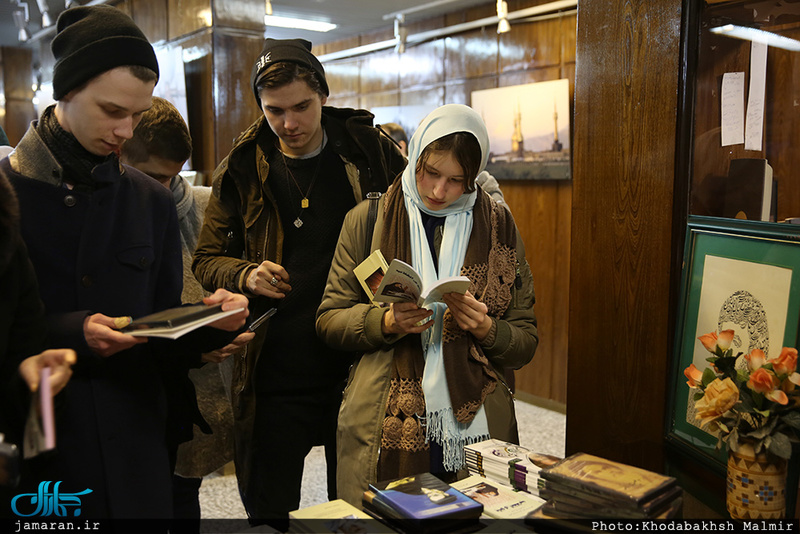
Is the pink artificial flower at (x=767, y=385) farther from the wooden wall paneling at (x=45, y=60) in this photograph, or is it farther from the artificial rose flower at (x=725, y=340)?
the wooden wall paneling at (x=45, y=60)

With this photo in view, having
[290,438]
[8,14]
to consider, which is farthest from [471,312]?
[8,14]

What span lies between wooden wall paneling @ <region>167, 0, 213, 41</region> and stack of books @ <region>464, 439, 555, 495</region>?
3819 mm

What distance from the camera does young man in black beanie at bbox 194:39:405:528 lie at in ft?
7.08

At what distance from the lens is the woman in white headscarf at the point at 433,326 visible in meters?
1.90

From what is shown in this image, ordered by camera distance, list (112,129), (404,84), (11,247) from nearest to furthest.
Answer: (11,247), (112,129), (404,84)

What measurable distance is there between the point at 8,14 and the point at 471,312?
8056 millimetres

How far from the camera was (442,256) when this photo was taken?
6.51 ft

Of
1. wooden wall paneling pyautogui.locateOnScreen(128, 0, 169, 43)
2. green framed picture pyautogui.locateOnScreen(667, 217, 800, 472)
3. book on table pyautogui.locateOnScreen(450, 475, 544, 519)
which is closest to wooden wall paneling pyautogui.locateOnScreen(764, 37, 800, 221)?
green framed picture pyautogui.locateOnScreen(667, 217, 800, 472)

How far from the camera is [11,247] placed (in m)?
1.25

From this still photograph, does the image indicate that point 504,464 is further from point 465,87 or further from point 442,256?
point 465,87

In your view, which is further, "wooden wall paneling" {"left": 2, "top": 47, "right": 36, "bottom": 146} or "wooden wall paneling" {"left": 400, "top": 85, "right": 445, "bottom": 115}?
"wooden wall paneling" {"left": 2, "top": 47, "right": 36, "bottom": 146}

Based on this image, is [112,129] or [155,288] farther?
[155,288]

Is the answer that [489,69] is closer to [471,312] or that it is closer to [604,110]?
[604,110]

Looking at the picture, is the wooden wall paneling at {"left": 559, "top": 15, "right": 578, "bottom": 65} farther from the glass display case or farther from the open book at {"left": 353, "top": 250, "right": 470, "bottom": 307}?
the open book at {"left": 353, "top": 250, "right": 470, "bottom": 307}
